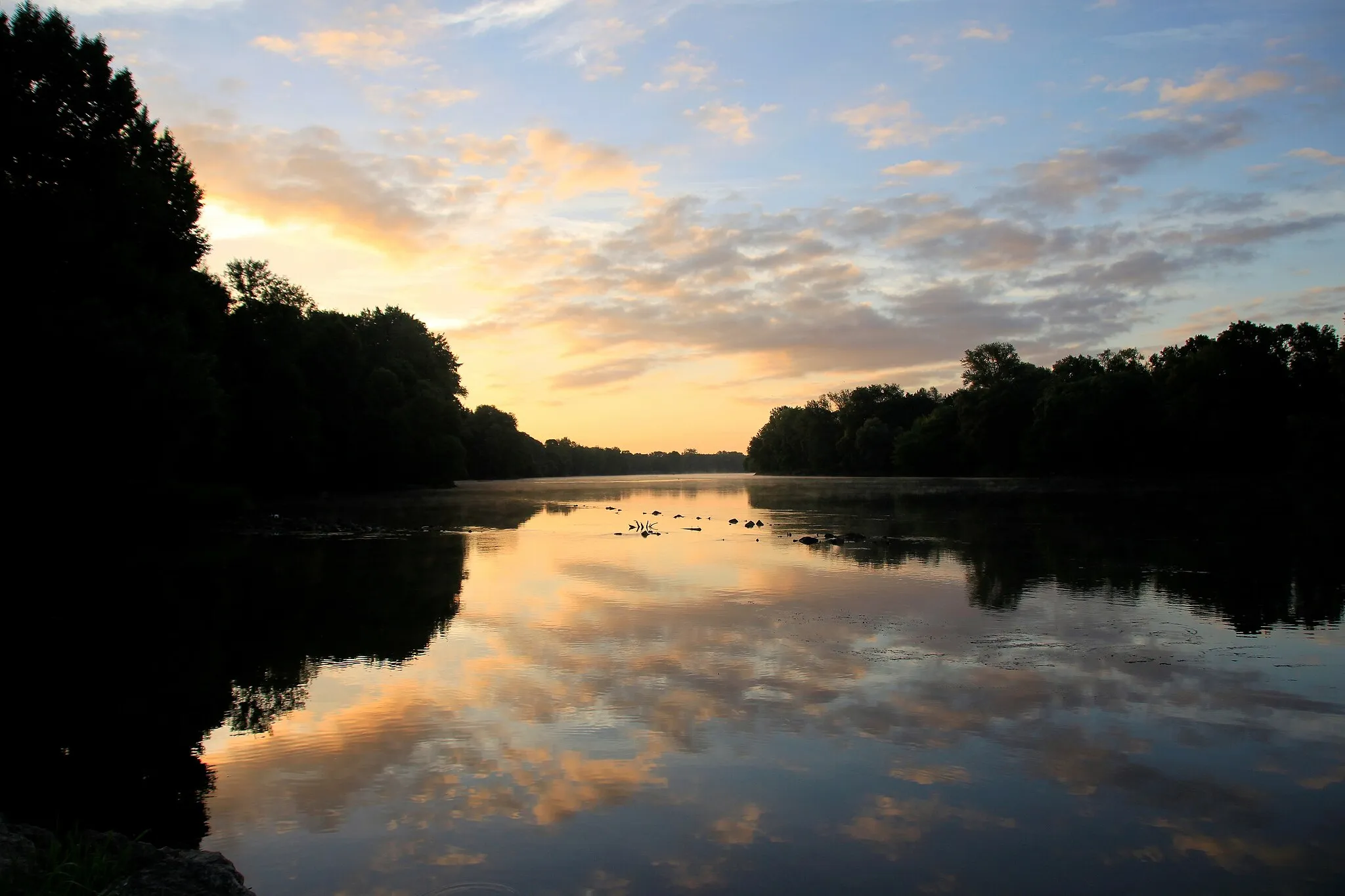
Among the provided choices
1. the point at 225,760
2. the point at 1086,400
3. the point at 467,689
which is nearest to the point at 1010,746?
the point at 467,689

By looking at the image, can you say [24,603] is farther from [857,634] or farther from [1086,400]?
[1086,400]

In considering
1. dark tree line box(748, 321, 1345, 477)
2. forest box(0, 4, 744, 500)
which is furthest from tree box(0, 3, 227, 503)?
dark tree line box(748, 321, 1345, 477)

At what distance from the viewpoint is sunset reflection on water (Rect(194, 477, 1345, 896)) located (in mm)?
6133

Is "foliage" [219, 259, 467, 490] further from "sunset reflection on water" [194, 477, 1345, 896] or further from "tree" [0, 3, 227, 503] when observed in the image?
"sunset reflection on water" [194, 477, 1345, 896]

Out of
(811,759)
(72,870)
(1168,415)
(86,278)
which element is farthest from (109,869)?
(1168,415)

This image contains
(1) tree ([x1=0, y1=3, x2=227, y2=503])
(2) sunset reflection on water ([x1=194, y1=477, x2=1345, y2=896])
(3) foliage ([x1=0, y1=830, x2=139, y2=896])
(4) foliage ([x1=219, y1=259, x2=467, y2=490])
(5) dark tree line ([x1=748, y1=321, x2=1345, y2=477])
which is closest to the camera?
(3) foliage ([x1=0, y1=830, x2=139, y2=896])

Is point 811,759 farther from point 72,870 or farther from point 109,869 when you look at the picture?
point 72,870

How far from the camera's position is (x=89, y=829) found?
6.05 meters

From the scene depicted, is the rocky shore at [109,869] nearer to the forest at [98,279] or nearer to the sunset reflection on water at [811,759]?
the sunset reflection on water at [811,759]

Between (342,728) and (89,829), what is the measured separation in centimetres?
336

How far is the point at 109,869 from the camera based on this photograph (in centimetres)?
512

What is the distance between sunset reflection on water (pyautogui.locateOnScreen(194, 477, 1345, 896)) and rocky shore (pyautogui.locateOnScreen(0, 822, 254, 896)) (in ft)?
2.18

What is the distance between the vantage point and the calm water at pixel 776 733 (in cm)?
621

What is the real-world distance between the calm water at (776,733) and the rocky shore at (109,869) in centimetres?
62
